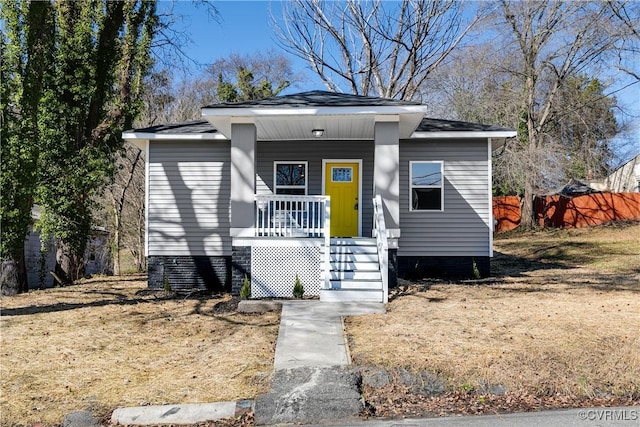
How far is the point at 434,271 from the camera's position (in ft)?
37.0

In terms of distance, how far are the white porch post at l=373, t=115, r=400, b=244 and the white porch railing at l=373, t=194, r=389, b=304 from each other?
0.20 m

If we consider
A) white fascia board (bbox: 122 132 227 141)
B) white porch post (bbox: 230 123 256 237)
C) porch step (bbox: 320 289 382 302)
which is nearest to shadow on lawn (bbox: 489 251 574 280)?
porch step (bbox: 320 289 382 302)

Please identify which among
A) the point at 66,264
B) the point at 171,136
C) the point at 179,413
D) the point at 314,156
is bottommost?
the point at 179,413

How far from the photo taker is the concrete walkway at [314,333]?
210 inches

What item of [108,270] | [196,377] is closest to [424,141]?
[196,377]

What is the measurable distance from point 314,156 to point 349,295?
4.17 meters

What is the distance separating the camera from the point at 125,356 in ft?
19.1

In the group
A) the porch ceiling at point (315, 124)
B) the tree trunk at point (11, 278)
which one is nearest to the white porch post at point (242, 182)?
the porch ceiling at point (315, 124)

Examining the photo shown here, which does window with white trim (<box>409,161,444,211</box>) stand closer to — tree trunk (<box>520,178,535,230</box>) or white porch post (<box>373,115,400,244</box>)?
white porch post (<box>373,115,400,244</box>)

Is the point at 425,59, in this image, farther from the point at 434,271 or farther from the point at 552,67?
the point at 434,271

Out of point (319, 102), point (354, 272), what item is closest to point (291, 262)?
point (354, 272)

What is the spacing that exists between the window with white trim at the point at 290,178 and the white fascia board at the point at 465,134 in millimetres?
2628

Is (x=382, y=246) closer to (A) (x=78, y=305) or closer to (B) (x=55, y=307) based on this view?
(A) (x=78, y=305)

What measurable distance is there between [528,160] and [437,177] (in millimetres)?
11318
